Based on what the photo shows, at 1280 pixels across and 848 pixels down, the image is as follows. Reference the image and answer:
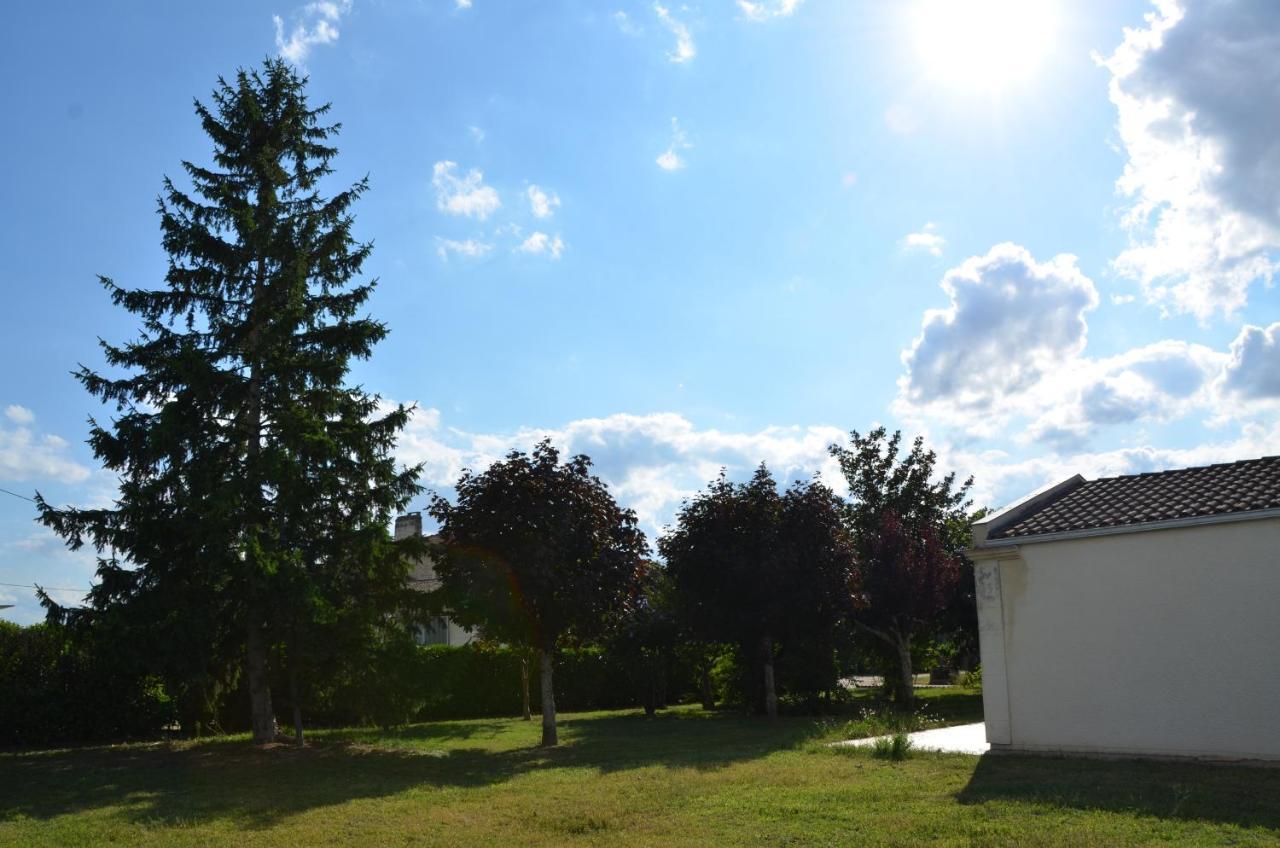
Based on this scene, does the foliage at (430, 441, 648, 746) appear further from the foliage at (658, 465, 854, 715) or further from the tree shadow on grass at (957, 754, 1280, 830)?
the tree shadow on grass at (957, 754, 1280, 830)

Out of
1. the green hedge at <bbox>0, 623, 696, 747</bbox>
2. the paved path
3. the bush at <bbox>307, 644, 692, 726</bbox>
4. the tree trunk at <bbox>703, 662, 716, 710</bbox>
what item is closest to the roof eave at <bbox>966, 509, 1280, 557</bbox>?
the paved path

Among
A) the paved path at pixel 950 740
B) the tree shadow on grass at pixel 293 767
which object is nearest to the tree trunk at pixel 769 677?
the tree shadow on grass at pixel 293 767

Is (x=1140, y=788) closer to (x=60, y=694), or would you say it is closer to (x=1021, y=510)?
(x=1021, y=510)

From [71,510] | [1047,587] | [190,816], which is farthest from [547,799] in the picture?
[71,510]

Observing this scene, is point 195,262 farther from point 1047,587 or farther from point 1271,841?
point 1271,841

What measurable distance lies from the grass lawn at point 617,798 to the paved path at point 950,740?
3.05 ft

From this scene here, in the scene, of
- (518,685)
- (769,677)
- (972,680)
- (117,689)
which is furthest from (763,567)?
(972,680)

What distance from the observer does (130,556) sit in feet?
51.2

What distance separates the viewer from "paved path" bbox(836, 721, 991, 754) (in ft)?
47.9

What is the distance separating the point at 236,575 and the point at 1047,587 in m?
12.9

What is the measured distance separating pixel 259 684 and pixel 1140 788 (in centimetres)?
1373

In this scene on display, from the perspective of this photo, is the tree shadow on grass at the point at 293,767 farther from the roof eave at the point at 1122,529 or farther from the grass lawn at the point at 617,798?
the roof eave at the point at 1122,529

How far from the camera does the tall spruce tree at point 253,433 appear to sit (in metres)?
15.2

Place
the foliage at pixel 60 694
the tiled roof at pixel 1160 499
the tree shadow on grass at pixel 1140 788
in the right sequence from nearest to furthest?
the tree shadow on grass at pixel 1140 788, the tiled roof at pixel 1160 499, the foliage at pixel 60 694
